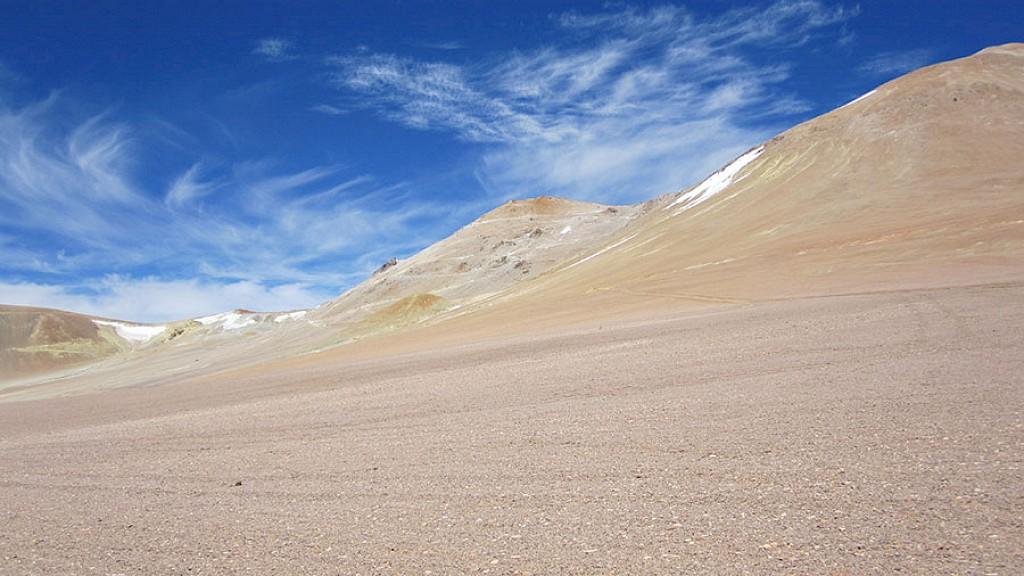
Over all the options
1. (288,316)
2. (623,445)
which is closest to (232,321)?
(288,316)

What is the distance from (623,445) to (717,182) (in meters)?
49.8

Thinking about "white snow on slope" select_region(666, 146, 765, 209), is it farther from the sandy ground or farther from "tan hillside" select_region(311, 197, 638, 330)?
the sandy ground

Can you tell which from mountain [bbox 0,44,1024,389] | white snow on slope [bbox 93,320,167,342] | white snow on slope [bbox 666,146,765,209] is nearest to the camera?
mountain [bbox 0,44,1024,389]

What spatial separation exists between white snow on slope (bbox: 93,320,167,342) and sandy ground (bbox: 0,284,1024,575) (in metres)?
135

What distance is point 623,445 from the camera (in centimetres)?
761

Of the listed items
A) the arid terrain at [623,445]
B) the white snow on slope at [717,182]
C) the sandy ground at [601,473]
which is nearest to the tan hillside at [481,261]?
the white snow on slope at [717,182]

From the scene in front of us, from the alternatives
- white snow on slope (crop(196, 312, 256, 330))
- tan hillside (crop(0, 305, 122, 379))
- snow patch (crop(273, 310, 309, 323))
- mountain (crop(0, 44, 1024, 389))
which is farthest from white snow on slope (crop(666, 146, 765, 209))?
tan hillside (crop(0, 305, 122, 379))

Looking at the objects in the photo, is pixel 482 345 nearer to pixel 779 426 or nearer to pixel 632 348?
pixel 632 348

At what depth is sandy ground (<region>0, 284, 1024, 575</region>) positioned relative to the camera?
15.4ft

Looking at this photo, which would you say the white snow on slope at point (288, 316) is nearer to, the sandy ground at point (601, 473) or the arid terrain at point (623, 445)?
the arid terrain at point (623, 445)

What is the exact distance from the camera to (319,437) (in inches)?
402

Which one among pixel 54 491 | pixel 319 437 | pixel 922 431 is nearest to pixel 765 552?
pixel 922 431

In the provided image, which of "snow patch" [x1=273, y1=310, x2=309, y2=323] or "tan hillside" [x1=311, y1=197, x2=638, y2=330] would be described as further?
"snow patch" [x1=273, y1=310, x2=309, y2=323]

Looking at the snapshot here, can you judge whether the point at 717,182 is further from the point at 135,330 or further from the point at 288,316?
the point at 135,330
